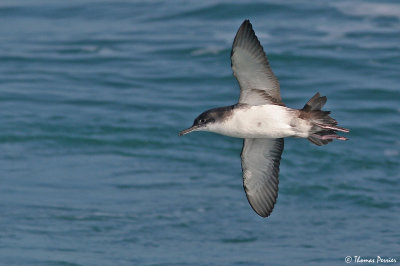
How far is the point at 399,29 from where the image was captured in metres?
25.2

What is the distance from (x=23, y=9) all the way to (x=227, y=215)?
12.8m

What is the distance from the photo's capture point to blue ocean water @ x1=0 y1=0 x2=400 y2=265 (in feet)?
55.1

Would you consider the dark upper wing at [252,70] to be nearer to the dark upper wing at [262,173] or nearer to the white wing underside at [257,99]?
the white wing underside at [257,99]

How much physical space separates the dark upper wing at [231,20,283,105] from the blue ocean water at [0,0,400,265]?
6.17 meters

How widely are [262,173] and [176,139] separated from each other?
947 cm

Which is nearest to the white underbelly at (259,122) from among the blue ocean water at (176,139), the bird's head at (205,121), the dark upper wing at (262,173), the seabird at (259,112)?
the seabird at (259,112)

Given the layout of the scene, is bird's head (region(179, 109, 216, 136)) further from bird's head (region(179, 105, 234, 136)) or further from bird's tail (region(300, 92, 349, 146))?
bird's tail (region(300, 92, 349, 146))

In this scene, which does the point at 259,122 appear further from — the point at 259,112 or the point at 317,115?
the point at 317,115

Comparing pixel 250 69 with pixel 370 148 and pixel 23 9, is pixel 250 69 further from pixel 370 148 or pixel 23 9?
pixel 23 9

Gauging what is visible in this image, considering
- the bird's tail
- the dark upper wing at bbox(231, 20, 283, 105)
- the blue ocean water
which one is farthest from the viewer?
the blue ocean water

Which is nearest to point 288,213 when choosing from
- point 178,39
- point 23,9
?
point 178,39

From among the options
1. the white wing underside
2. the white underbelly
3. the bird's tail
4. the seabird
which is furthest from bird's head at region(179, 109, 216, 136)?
the bird's tail

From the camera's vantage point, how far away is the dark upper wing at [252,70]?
984 cm

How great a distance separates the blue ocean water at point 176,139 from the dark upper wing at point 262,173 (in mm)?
4964
